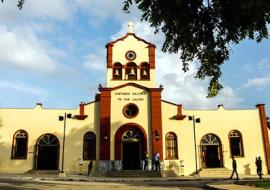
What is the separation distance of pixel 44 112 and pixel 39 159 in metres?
3.76

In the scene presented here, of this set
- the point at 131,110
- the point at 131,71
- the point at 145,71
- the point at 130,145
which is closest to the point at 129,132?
the point at 130,145

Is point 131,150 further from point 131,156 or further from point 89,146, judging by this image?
point 89,146

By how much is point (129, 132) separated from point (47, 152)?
22.1ft

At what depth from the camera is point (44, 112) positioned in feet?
95.2

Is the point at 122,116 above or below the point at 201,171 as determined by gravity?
above

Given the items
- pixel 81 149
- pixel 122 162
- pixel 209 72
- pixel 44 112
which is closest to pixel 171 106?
pixel 122 162

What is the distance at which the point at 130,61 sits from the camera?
29.8 m

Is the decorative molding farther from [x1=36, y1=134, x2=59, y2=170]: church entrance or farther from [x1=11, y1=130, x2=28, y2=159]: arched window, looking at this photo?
[x1=11, y1=130, x2=28, y2=159]: arched window

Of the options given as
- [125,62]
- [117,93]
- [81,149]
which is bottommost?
[81,149]

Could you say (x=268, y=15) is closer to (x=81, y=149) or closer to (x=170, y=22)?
(x=170, y=22)

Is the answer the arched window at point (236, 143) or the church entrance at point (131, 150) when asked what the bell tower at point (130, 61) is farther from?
the arched window at point (236, 143)

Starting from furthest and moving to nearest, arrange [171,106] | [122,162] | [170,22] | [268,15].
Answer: [171,106], [122,162], [170,22], [268,15]

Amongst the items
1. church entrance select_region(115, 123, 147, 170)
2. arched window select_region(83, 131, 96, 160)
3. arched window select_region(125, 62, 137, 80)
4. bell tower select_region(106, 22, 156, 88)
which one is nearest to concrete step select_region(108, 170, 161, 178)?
church entrance select_region(115, 123, 147, 170)

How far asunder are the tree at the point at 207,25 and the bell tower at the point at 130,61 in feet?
65.2
